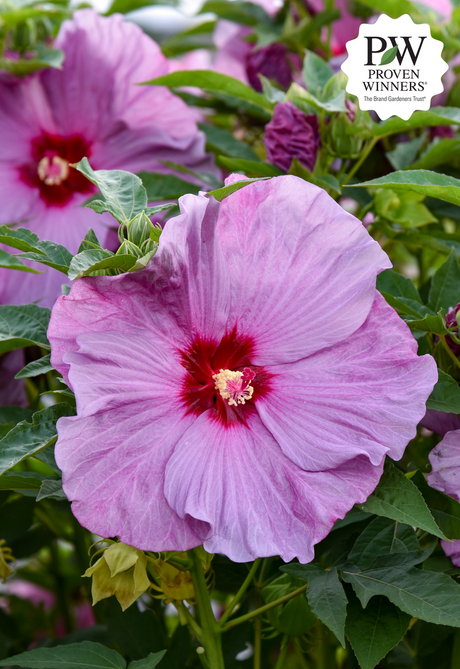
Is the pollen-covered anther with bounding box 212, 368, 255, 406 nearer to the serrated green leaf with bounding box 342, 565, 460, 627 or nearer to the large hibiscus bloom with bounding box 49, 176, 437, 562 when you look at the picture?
the large hibiscus bloom with bounding box 49, 176, 437, 562

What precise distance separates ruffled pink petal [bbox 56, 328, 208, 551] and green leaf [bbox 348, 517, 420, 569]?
5.8 inches

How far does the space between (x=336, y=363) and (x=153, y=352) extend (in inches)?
5.2

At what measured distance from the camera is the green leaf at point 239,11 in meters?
1.08

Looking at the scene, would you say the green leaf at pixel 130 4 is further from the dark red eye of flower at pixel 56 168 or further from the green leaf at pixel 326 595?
the green leaf at pixel 326 595

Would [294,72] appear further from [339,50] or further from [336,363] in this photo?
[336,363]

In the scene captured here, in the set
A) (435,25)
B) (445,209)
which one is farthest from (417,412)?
(435,25)

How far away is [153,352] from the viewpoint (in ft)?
1.65

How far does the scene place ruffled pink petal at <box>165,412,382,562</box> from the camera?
1.55ft

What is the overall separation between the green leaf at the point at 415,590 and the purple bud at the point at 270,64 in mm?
752

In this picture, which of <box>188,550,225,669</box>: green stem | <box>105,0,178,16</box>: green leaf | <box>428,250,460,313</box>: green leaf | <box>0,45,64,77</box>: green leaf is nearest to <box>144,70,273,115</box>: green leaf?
<box>0,45,64,77</box>: green leaf

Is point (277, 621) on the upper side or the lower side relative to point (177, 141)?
lower

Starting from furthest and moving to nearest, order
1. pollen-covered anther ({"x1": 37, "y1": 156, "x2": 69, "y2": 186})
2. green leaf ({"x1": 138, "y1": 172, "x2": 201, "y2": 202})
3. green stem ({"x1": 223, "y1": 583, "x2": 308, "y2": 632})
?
pollen-covered anther ({"x1": 37, "y1": 156, "x2": 69, "y2": 186}) < green leaf ({"x1": 138, "y1": 172, "x2": 201, "y2": 202}) < green stem ({"x1": 223, "y1": 583, "x2": 308, "y2": 632})

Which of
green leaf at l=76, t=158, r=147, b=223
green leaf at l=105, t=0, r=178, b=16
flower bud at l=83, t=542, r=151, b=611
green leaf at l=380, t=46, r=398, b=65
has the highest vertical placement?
green leaf at l=380, t=46, r=398, b=65

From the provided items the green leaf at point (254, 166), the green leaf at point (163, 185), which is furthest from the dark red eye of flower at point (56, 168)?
the green leaf at point (254, 166)
